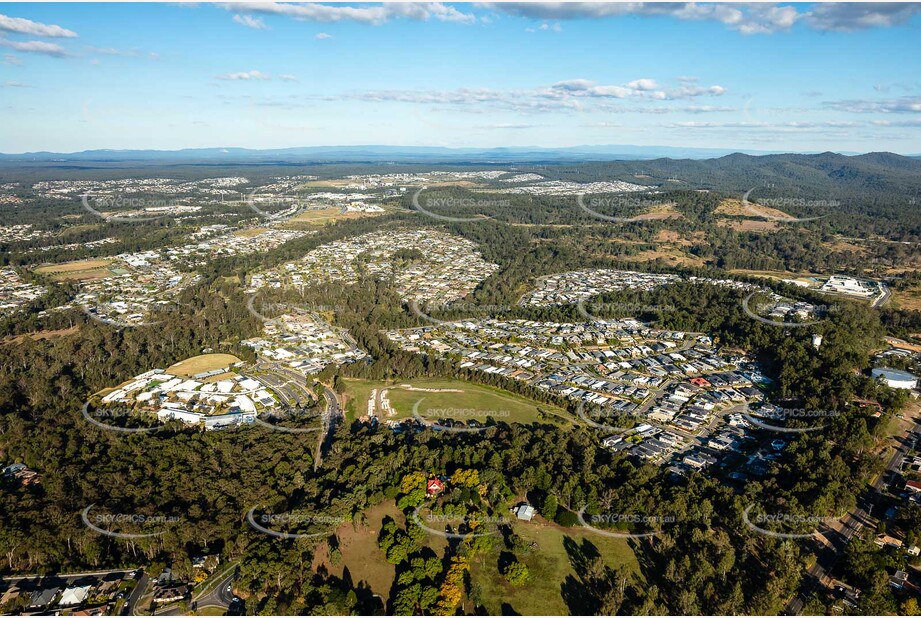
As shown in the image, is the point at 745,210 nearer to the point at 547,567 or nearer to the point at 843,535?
the point at 843,535

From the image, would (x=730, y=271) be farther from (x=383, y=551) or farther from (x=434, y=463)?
(x=383, y=551)

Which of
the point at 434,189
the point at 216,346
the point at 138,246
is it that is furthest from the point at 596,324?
the point at 434,189

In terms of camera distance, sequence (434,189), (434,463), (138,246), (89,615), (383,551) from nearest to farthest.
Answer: (89,615) → (383,551) → (434,463) → (138,246) → (434,189)

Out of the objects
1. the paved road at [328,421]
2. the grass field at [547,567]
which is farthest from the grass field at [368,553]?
the paved road at [328,421]

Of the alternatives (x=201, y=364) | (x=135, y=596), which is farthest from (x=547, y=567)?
(x=201, y=364)

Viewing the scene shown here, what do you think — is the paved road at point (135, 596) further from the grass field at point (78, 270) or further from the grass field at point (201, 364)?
the grass field at point (78, 270)

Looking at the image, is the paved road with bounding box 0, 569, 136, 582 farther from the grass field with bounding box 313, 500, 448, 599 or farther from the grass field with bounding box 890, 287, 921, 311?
the grass field with bounding box 890, 287, 921, 311

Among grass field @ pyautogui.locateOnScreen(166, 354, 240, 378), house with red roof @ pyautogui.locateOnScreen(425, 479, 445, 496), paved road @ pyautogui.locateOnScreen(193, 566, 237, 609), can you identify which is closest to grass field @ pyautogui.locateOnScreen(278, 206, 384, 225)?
grass field @ pyautogui.locateOnScreen(166, 354, 240, 378)
